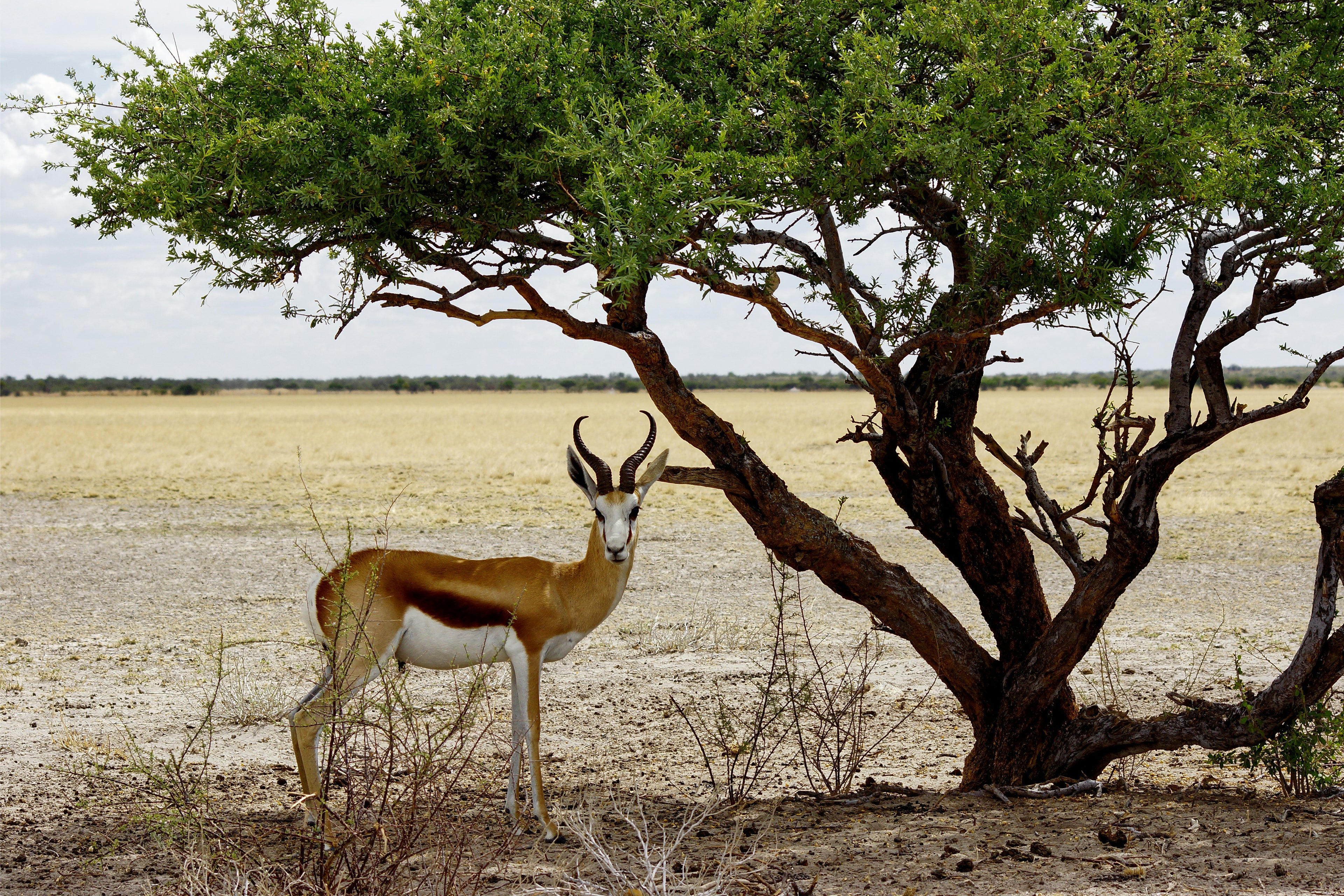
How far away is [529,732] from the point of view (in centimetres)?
678

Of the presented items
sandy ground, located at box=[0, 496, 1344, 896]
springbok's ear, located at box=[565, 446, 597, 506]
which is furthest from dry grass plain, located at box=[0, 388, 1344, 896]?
springbok's ear, located at box=[565, 446, 597, 506]

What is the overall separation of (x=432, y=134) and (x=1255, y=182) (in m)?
4.17

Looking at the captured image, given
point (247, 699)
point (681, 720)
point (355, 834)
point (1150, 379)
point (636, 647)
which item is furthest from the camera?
point (1150, 379)

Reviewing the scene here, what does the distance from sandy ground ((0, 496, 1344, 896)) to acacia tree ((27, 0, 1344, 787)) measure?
3.68 feet

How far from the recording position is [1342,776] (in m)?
7.80

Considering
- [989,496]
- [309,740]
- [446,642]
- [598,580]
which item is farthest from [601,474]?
[989,496]

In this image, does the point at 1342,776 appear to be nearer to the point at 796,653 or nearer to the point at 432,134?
the point at 796,653

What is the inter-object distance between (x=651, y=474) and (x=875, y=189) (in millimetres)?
2022

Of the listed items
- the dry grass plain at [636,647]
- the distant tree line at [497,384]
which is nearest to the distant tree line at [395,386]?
the distant tree line at [497,384]

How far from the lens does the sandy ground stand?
603 cm

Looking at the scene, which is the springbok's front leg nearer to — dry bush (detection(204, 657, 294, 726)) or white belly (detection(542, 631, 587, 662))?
white belly (detection(542, 631, 587, 662))

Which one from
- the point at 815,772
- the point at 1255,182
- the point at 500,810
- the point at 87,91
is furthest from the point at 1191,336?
the point at 87,91

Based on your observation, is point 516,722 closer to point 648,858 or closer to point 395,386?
point 648,858

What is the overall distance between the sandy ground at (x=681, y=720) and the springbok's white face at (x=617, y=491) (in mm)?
1434
